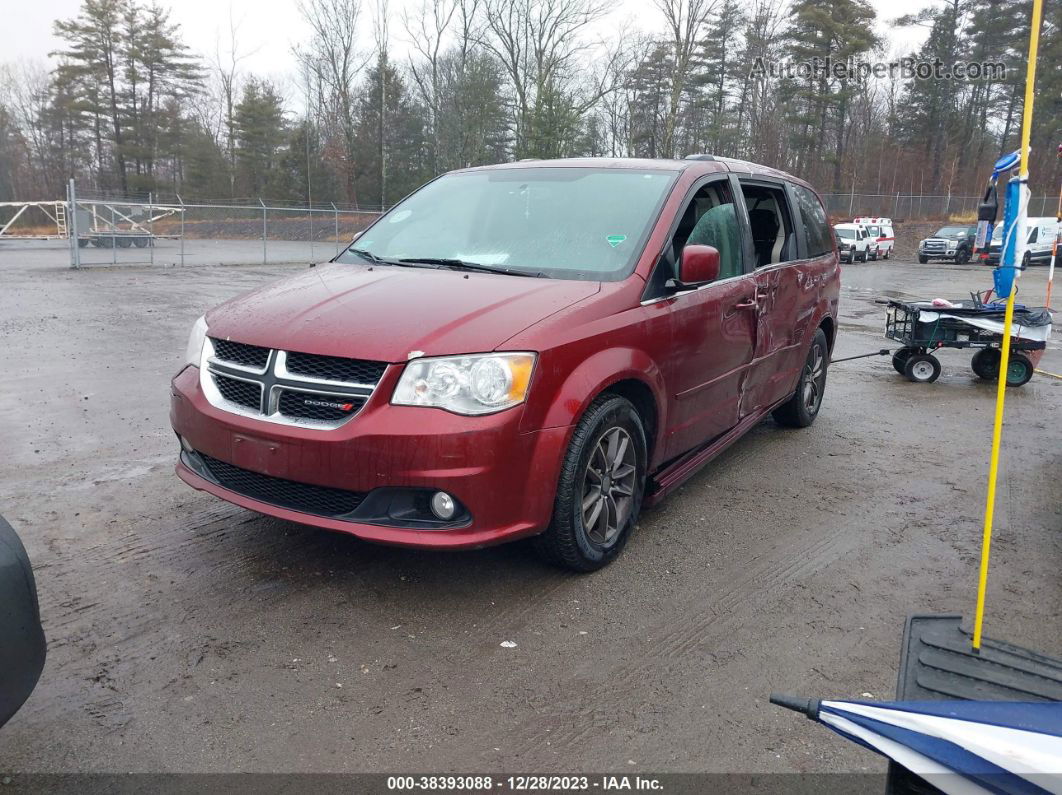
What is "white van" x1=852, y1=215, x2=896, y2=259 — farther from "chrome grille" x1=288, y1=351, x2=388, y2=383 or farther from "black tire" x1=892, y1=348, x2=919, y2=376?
"chrome grille" x1=288, y1=351, x2=388, y2=383

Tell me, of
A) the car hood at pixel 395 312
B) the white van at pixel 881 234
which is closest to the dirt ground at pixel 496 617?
the car hood at pixel 395 312

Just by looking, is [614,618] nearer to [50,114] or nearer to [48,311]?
[48,311]

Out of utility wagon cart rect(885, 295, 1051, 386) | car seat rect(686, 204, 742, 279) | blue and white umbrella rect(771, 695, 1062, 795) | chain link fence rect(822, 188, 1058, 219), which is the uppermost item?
chain link fence rect(822, 188, 1058, 219)

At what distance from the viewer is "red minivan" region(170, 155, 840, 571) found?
10.6ft

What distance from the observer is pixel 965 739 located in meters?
1.70

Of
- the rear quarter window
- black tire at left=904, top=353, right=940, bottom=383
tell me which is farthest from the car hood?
black tire at left=904, top=353, right=940, bottom=383

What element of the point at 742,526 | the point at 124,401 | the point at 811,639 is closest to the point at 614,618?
the point at 811,639

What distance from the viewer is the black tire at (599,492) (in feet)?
11.6

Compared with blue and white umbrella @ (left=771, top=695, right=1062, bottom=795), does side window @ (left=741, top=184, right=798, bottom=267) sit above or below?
above

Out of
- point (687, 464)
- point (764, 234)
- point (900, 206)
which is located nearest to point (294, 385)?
point (687, 464)

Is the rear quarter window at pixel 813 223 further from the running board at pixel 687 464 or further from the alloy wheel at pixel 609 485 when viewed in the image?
the alloy wheel at pixel 609 485

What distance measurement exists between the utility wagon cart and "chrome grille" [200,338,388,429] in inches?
279

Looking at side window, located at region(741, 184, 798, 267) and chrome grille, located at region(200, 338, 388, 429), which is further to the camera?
side window, located at region(741, 184, 798, 267)

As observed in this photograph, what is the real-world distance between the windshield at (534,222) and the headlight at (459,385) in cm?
94
